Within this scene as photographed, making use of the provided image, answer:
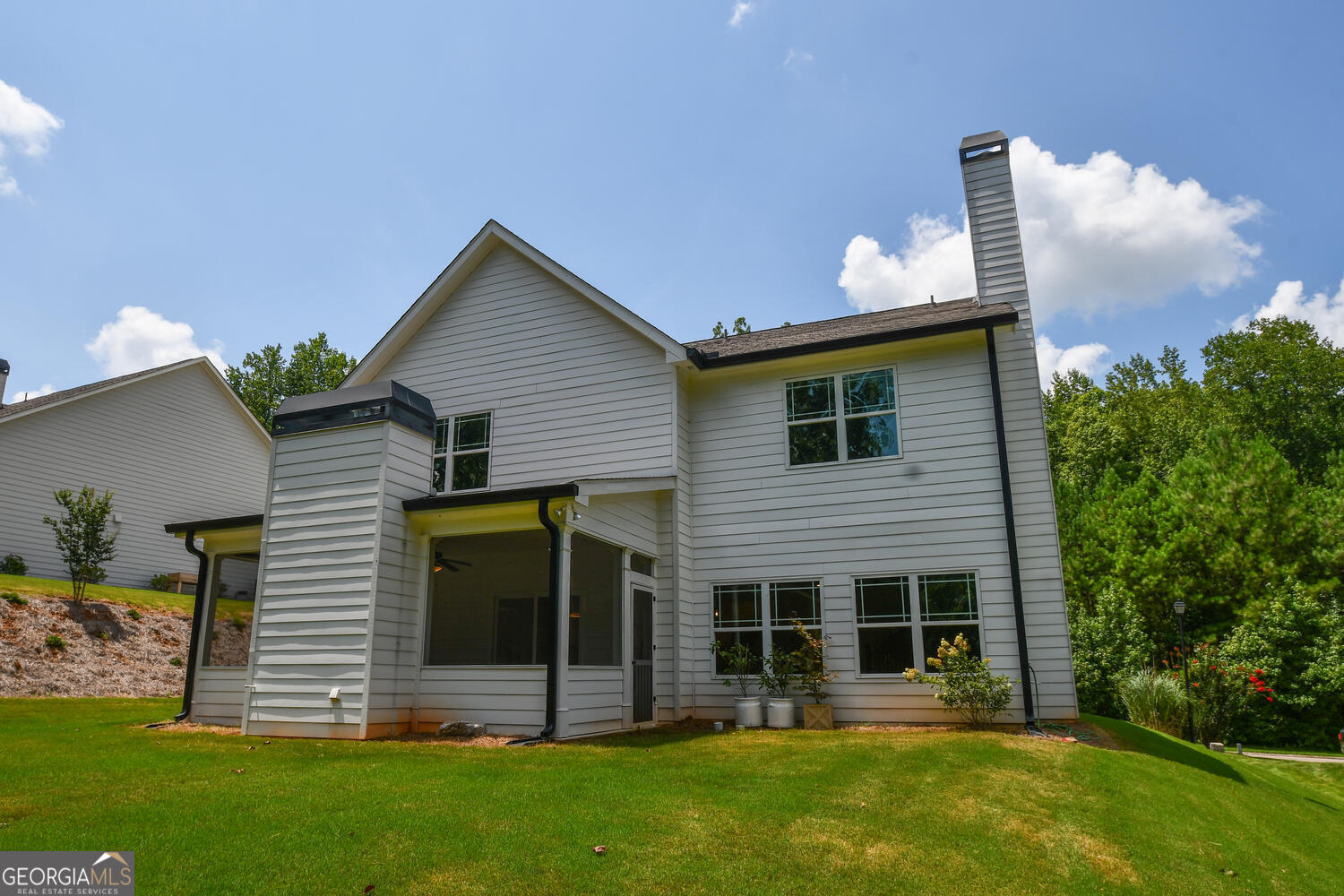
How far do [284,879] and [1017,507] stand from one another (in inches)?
408

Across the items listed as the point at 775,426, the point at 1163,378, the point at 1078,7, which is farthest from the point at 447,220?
the point at 1163,378

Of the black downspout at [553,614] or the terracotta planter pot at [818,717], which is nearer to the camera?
the black downspout at [553,614]

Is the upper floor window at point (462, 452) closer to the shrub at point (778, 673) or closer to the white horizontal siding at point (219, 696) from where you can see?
the white horizontal siding at point (219, 696)

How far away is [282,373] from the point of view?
39750mm

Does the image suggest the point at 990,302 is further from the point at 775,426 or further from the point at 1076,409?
the point at 1076,409

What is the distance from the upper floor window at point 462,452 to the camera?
1462 cm

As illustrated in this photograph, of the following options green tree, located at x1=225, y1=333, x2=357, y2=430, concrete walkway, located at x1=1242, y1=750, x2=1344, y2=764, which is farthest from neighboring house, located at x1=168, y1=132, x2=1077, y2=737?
green tree, located at x1=225, y1=333, x2=357, y2=430

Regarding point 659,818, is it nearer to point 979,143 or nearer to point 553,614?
point 553,614

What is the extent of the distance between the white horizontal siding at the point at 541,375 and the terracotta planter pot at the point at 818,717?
422 centimetres

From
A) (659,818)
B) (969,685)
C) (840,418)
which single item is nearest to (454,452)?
(840,418)

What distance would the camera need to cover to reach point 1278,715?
21.0 metres

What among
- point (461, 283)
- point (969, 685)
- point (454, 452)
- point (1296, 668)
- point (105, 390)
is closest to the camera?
point (969, 685)

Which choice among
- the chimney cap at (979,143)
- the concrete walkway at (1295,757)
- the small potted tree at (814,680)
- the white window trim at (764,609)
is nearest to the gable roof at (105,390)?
the white window trim at (764,609)

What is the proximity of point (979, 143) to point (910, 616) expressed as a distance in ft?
26.3
